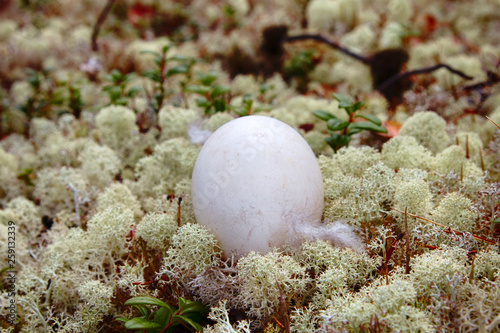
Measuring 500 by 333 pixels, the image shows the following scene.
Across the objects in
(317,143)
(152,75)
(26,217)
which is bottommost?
(26,217)

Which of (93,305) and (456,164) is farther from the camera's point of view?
(456,164)

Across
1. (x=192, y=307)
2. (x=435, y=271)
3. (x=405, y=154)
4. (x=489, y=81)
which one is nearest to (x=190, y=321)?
(x=192, y=307)

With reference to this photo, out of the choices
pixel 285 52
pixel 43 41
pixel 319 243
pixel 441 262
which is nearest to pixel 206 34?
pixel 285 52

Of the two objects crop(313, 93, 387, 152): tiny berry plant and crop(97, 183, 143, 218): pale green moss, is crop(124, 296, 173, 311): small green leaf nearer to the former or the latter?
crop(97, 183, 143, 218): pale green moss

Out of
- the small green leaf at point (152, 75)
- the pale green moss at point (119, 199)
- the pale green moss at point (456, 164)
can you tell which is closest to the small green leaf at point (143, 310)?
the pale green moss at point (119, 199)

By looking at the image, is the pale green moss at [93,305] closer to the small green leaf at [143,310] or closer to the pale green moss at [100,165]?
the small green leaf at [143,310]

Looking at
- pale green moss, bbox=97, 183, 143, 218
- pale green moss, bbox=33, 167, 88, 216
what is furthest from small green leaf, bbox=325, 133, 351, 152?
pale green moss, bbox=33, 167, 88, 216

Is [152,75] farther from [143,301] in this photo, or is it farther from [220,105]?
[143,301]
